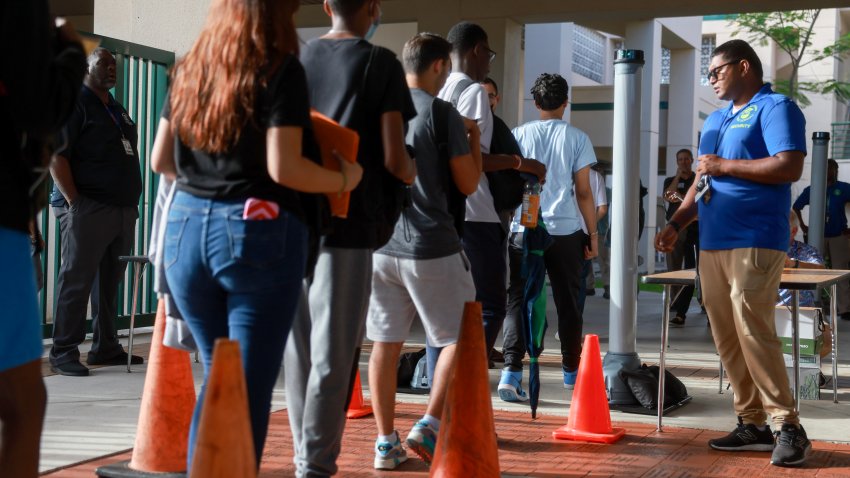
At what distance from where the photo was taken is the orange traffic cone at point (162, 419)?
4332mm

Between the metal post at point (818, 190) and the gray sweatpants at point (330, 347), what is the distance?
995 cm

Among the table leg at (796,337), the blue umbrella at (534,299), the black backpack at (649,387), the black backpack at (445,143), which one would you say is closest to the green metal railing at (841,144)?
the black backpack at (649,387)

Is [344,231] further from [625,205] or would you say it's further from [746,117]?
[625,205]

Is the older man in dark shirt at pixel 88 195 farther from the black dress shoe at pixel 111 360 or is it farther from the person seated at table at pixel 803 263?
the person seated at table at pixel 803 263

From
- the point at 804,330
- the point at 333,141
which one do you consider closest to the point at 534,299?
the point at 804,330

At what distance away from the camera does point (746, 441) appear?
5.21 m

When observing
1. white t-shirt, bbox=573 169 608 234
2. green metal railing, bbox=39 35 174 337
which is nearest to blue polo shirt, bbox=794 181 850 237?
white t-shirt, bbox=573 169 608 234

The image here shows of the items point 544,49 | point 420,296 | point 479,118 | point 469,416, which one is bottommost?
point 469,416

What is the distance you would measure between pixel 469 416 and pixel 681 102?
24.3 m

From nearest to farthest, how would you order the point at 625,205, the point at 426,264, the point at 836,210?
the point at 426,264, the point at 625,205, the point at 836,210

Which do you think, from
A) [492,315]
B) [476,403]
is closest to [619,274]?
[492,315]

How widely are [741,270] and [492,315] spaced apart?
1.33 metres

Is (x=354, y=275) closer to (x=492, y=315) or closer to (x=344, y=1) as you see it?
(x=344, y=1)

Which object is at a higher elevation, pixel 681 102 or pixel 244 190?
pixel 681 102
